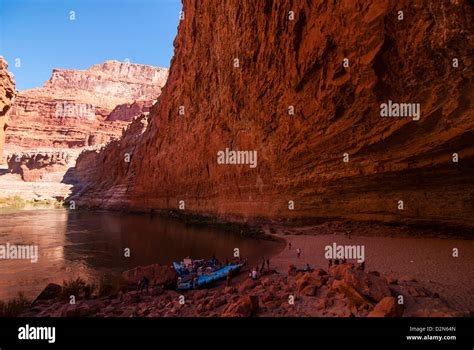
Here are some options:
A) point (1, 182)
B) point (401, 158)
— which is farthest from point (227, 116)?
point (1, 182)

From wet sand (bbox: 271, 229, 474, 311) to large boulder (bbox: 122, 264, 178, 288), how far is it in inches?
210

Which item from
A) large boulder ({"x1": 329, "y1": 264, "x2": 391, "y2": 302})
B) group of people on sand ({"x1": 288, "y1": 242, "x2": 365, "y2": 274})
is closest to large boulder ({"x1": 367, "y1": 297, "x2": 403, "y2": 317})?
large boulder ({"x1": 329, "y1": 264, "x2": 391, "y2": 302})

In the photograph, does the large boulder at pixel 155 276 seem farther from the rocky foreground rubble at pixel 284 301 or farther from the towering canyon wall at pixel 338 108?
the towering canyon wall at pixel 338 108

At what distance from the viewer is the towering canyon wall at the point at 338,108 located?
558 inches

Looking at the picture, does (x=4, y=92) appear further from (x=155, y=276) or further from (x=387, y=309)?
(x=387, y=309)

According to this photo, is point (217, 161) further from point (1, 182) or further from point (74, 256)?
point (1, 182)

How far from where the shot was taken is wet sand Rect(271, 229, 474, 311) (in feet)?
32.7

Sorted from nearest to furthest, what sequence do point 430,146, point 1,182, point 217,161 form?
point 430,146 < point 217,161 < point 1,182

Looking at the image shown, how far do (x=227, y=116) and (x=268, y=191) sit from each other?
9.81 m

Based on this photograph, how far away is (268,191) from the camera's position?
25.9m

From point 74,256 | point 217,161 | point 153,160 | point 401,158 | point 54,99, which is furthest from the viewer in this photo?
point 54,99

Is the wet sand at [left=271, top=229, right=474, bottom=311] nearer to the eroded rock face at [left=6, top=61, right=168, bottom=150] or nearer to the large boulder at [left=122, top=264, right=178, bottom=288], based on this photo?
the large boulder at [left=122, top=264, right=178, bottom=288]

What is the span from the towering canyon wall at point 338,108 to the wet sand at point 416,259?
5.17 ft

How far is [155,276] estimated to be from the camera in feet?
43.1
